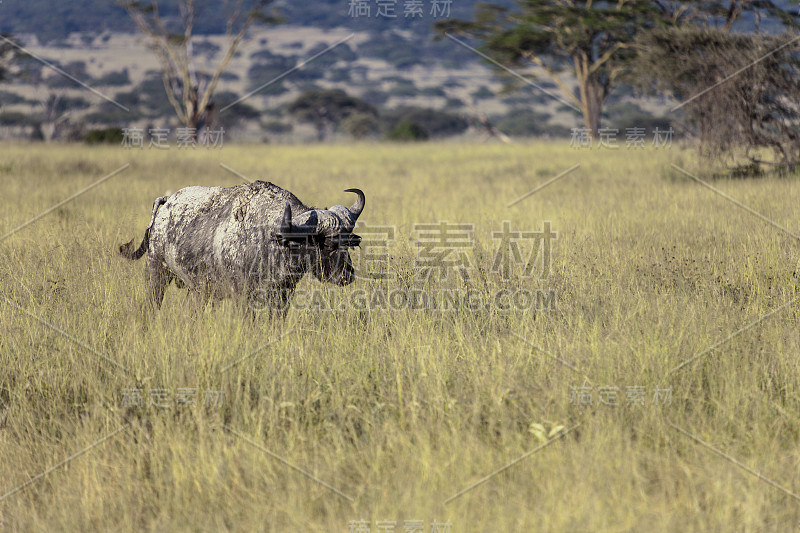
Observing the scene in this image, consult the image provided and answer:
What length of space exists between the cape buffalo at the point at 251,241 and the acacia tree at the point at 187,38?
31.4 metres

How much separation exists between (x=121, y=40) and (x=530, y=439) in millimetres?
134731

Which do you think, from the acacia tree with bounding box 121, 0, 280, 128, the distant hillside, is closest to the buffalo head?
the acacia tree with bounding box 121, 0, 280, 128

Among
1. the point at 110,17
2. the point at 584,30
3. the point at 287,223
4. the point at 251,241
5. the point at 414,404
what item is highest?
the point at 110,17

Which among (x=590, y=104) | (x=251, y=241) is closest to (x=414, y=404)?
(x=251, y=241)

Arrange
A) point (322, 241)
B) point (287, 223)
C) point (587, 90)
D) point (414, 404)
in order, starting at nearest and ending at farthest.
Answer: point (414, 404), point (287, 223), point (322, 241), point (587, 90)

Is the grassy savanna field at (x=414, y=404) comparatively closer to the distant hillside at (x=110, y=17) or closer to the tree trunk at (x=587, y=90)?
the tree trunk at (x=587, y=90)

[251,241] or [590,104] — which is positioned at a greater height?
[590,104]

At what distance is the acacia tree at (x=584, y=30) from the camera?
1151 inches

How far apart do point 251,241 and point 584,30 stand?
29047mm

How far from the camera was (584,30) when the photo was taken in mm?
30797

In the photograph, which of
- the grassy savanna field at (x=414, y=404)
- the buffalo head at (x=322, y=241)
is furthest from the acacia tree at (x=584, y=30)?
the buffalo head at (x=322, y=241)

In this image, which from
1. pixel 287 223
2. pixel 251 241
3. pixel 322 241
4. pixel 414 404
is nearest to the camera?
pixel 414 404

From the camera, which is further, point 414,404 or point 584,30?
point 584,30

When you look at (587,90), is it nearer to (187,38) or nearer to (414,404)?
(187,38)
